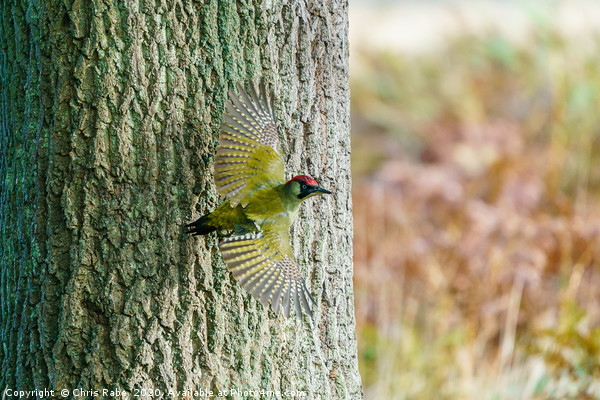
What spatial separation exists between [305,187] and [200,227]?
38cm

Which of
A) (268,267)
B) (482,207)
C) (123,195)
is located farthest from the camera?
(482,207)

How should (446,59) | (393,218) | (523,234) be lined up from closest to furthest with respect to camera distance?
(523,234)
(393,218)
(446,59)

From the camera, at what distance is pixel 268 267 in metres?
2.26

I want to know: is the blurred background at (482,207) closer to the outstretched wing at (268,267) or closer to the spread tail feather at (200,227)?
the outstretched wing at (268,267)

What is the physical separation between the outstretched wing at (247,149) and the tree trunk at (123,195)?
4 centimetres

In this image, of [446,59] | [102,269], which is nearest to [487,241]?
[102,269]

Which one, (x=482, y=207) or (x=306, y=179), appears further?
(x=482, y=207)

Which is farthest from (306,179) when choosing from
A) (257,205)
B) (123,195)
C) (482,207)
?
(482,207)

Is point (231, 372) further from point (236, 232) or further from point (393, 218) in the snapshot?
point (393, 218)

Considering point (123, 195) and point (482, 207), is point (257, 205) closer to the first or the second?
point (123, 195)

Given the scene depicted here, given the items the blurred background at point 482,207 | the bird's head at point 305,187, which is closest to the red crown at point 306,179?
the bird's head at point 305,187

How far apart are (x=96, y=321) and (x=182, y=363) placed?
320mm

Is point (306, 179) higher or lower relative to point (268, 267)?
higher

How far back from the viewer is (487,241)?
543cm
